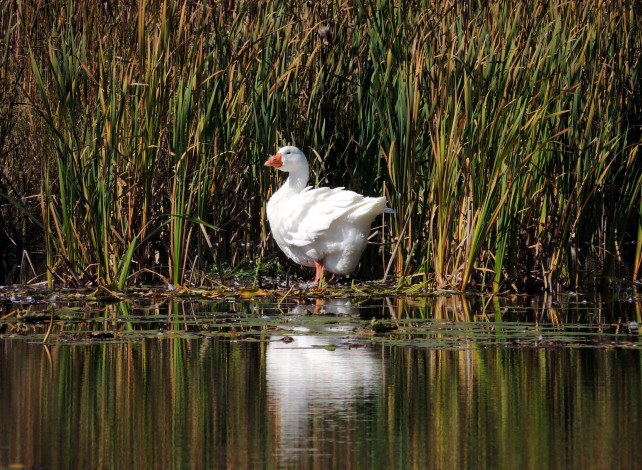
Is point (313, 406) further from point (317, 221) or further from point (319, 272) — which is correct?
point (319, 272)

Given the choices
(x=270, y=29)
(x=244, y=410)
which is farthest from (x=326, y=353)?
(x=270, y=29)

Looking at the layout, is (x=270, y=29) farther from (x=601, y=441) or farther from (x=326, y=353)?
(x=601, y=441)

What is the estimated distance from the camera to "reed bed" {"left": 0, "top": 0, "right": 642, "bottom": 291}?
7480 mm

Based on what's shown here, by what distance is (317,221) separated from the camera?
26.2ft

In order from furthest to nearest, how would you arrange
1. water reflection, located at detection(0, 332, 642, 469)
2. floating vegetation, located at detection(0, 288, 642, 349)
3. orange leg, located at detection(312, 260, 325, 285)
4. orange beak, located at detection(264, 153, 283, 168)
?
orange leg, located at detection(312, 260, 325, 285) → orange beak, located at detection(264, 153, 283, 168) → floating vegetation, located at detection(0, 288, 642, 349) → water reflection, located at detection(0, 332, 642, 469)

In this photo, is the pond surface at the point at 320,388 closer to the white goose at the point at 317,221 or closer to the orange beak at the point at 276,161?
the white goose at the point at 317,221

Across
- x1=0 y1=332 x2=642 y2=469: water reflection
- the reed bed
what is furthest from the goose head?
x1=0 y1=332 x2=642 y2=469: water reflection

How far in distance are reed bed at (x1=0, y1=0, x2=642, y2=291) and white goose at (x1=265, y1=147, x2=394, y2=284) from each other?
277mm

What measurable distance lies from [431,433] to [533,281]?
15.2ft

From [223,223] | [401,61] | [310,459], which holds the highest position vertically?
[401,61]

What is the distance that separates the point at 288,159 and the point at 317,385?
3.82 meters

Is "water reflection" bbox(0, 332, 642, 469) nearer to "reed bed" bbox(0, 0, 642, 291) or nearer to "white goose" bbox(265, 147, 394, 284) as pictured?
"reed bed" bbox(0, 0, 642, 291)

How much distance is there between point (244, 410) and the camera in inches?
156

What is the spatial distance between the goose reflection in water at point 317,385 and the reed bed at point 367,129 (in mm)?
2098
